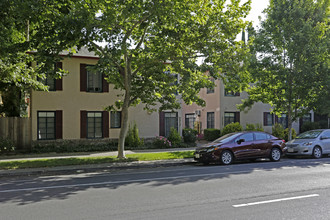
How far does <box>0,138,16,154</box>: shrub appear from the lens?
1733 cm

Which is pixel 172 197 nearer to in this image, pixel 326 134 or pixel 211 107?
pixel 326 134

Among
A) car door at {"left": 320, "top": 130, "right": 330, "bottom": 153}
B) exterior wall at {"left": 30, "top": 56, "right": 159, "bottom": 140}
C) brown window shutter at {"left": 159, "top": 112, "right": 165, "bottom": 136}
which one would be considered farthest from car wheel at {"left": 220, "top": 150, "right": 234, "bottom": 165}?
exterior wall at {"left": 30, "top": 56, "right": 159, "bottom": 140}

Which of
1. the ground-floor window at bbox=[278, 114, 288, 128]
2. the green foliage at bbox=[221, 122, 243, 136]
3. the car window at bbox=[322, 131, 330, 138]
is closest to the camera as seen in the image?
the car window at bbox=[322, 131, 330, 138]

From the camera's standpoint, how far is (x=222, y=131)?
83.8 ft

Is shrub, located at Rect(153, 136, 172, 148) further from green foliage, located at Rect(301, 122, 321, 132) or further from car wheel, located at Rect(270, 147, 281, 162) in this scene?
green foliage, located at Rect(301, 122, 321, 132)

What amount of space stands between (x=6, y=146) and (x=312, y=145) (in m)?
16.3

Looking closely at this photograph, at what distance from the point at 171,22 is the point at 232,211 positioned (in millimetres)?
8894

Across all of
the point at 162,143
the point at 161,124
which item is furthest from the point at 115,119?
the point at 162,143

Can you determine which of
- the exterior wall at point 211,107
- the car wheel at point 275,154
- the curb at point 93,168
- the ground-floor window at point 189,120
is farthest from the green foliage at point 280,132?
the curb at point 93,168

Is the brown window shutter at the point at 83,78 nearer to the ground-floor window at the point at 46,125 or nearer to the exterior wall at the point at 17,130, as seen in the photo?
the ground-floor window at the point at 46,125

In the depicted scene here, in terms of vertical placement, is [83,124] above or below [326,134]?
above

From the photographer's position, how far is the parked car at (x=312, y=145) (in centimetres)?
1612

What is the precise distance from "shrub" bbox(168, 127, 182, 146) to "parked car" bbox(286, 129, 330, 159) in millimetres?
7530

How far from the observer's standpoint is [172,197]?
7.23 metres
